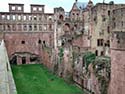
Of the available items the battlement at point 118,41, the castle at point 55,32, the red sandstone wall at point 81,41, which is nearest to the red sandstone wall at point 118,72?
the battlement at point 118,41

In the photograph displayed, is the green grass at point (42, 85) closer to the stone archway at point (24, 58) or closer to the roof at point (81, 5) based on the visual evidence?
the stone archway at point (24, 58)

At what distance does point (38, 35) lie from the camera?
3988 centimetres

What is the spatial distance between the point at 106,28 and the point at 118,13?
20.4 ft

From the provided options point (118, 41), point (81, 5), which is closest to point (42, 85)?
point (118, 41)

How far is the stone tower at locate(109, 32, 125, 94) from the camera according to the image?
1441cm

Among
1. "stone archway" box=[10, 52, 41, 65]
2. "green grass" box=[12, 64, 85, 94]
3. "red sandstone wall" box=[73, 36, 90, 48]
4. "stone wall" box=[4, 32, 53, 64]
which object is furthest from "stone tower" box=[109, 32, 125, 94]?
"stone archway" box=[10, 52, 41, 65]

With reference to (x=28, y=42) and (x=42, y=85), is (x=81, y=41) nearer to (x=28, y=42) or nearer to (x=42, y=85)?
(x=28, y=42)

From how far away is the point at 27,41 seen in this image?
39.2 meters

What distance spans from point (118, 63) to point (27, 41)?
25.9m

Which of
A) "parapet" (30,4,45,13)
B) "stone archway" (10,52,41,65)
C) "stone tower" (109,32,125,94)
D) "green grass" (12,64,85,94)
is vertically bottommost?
"green grass" (12,64,85,94)

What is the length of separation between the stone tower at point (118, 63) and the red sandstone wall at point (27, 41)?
24507mm

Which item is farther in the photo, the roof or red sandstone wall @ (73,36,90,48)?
the roof

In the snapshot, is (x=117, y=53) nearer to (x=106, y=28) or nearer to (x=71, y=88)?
(x=71, y=88)

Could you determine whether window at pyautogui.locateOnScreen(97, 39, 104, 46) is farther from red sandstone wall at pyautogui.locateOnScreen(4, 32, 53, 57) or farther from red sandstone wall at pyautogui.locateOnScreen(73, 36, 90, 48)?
red sandstone wall at pyautogui.locateOnScreen(4, 32, 53, 57)
